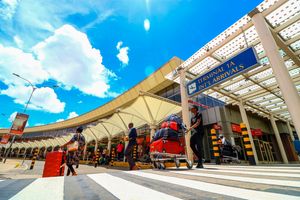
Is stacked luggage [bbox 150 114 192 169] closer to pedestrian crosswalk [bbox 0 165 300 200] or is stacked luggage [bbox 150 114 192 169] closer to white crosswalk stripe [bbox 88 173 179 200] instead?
pedestrian crosswalk [bbox 0 165 300 200]

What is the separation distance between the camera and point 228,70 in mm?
5648

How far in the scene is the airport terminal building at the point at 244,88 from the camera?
191 inches

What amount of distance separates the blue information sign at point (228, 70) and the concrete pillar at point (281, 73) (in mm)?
451

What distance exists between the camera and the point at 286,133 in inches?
715

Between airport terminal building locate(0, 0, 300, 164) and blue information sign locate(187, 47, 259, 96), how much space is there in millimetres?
87

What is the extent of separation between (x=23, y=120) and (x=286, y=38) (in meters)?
20.9

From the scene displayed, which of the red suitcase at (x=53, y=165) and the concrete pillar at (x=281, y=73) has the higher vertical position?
the concrete pillar at (x=281, y=73)

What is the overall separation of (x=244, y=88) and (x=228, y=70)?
188 inches

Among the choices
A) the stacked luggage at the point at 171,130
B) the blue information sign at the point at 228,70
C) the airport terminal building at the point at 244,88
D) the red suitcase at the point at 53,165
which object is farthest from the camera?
the blue information sign at the point at 228,70

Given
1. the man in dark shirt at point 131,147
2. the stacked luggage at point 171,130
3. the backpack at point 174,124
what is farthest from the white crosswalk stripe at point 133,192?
the man in dark shirt at point 131,147

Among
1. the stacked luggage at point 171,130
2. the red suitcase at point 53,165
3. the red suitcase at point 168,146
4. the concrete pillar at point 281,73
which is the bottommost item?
the red suitcase at point 53,165

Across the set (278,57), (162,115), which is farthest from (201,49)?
(162,115)

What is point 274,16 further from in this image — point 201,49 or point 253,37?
point 201,49

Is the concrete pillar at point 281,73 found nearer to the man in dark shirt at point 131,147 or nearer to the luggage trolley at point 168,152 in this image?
the luggage trolley at point 168,152
